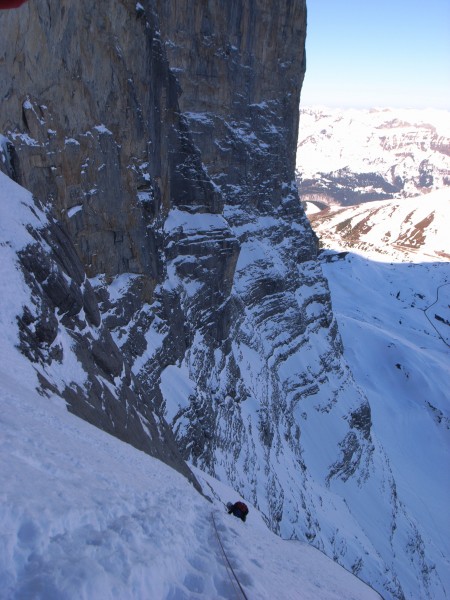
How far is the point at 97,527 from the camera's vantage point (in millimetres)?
6152

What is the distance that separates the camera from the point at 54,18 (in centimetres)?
1602

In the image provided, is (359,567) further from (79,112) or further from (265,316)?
(79,112)

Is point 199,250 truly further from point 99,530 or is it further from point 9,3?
point 9,3

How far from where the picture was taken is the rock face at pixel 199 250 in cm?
1625

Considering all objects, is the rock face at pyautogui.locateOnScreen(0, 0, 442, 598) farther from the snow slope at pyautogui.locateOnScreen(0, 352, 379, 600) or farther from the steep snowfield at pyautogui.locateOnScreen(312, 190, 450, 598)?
the steep snowfield at pyautogui.locateOnScreen(312, 190, 450, 598)

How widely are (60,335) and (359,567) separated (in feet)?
102

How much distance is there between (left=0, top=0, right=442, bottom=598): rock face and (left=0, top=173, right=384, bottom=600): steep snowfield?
102 inches

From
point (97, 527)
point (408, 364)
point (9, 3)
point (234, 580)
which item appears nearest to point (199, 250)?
point (234, 580)

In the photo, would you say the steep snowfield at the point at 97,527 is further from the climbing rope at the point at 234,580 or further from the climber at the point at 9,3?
the climber at the point at 9,3

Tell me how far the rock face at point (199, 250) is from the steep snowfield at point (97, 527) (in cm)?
259

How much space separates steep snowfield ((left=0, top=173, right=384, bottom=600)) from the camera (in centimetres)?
493

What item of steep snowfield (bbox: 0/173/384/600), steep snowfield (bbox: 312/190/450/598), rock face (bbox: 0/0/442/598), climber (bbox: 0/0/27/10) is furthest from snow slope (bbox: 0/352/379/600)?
steep snowfield (bbox: 312/190/450/598)

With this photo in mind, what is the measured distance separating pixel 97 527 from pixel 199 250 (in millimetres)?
28050

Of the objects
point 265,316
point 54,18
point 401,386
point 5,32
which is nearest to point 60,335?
point 5,32
